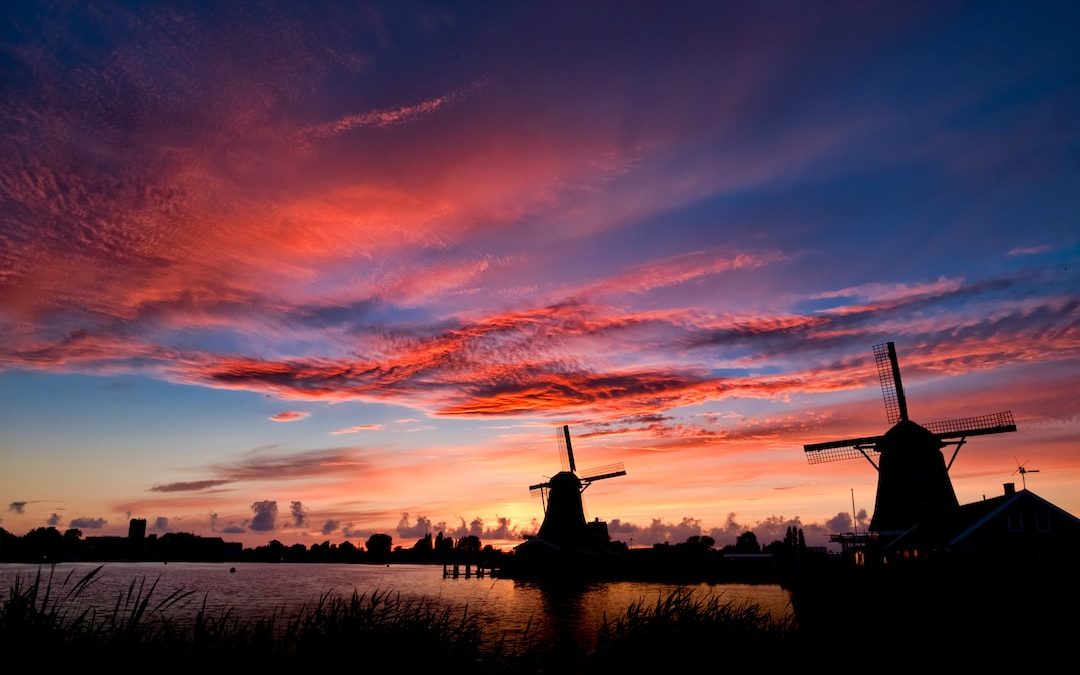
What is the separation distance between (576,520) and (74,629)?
83.8m

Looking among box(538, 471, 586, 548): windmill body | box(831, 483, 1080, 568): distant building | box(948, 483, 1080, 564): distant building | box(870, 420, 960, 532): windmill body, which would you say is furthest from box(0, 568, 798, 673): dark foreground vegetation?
box(538, 471, 586, 548): windmill body

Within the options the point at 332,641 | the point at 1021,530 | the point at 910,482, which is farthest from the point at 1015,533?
the point at 332,641

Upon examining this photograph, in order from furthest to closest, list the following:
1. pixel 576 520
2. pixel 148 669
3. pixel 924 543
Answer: pixel 576 520 → pixel 924 543 → pixel 148 669

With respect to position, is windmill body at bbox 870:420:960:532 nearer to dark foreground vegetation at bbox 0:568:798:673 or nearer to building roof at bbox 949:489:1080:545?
building roof at bbox 949:489:1080:545

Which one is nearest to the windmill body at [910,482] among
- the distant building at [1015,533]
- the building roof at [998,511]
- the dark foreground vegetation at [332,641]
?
the building roof at [998,511]

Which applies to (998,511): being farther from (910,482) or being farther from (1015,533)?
(910,482)

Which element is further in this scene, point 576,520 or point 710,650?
point 576,520

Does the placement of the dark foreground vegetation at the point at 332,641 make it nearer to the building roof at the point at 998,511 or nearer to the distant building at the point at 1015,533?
the distant building at the point at 1015,533

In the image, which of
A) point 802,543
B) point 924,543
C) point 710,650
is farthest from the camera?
point 802,543

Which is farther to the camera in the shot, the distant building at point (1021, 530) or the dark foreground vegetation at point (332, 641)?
the distant building at point (1021, 530)

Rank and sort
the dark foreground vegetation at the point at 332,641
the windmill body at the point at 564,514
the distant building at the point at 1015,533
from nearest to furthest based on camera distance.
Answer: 1. the dark foreground vegetation at the point at 332,641
2. the distant building at the point at 1015,533
3. the windmill body at the point at 564,514

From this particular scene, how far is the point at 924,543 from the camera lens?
143 ft

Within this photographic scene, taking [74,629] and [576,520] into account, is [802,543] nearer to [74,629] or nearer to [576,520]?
[576,520]

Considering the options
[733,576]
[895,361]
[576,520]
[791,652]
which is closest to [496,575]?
[576,520]
